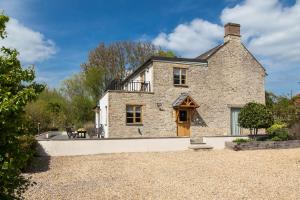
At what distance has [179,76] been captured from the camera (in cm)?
2383

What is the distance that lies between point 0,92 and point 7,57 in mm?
594

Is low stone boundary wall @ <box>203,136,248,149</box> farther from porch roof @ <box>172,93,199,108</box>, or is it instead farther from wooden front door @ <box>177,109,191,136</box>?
porch roof @ <box>172,93,199,108</box>

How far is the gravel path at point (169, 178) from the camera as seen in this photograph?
8.43 m

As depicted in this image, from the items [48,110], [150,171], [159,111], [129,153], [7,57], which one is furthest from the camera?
[48,110]

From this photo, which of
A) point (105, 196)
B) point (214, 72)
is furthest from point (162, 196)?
point (214, 72)

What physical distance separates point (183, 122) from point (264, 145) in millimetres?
6171

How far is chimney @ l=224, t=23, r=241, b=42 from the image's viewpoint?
2572 centimetres

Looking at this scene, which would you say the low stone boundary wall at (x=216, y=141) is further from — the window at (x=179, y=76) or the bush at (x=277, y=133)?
the window at (x=179, y=76)

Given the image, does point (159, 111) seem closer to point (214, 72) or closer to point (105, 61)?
point (214, 72)

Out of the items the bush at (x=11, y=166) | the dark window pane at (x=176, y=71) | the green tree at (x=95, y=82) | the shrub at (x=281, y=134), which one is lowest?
the shrub at (x=281, y=134)

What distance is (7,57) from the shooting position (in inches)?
160

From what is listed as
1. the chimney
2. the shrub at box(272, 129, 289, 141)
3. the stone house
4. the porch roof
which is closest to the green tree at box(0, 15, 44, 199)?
the stone house

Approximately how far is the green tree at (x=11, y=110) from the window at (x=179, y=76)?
19.8m

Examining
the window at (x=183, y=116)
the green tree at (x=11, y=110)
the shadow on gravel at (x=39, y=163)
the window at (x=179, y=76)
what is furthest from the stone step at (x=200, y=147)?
the green tree at (x=11, y=110)
